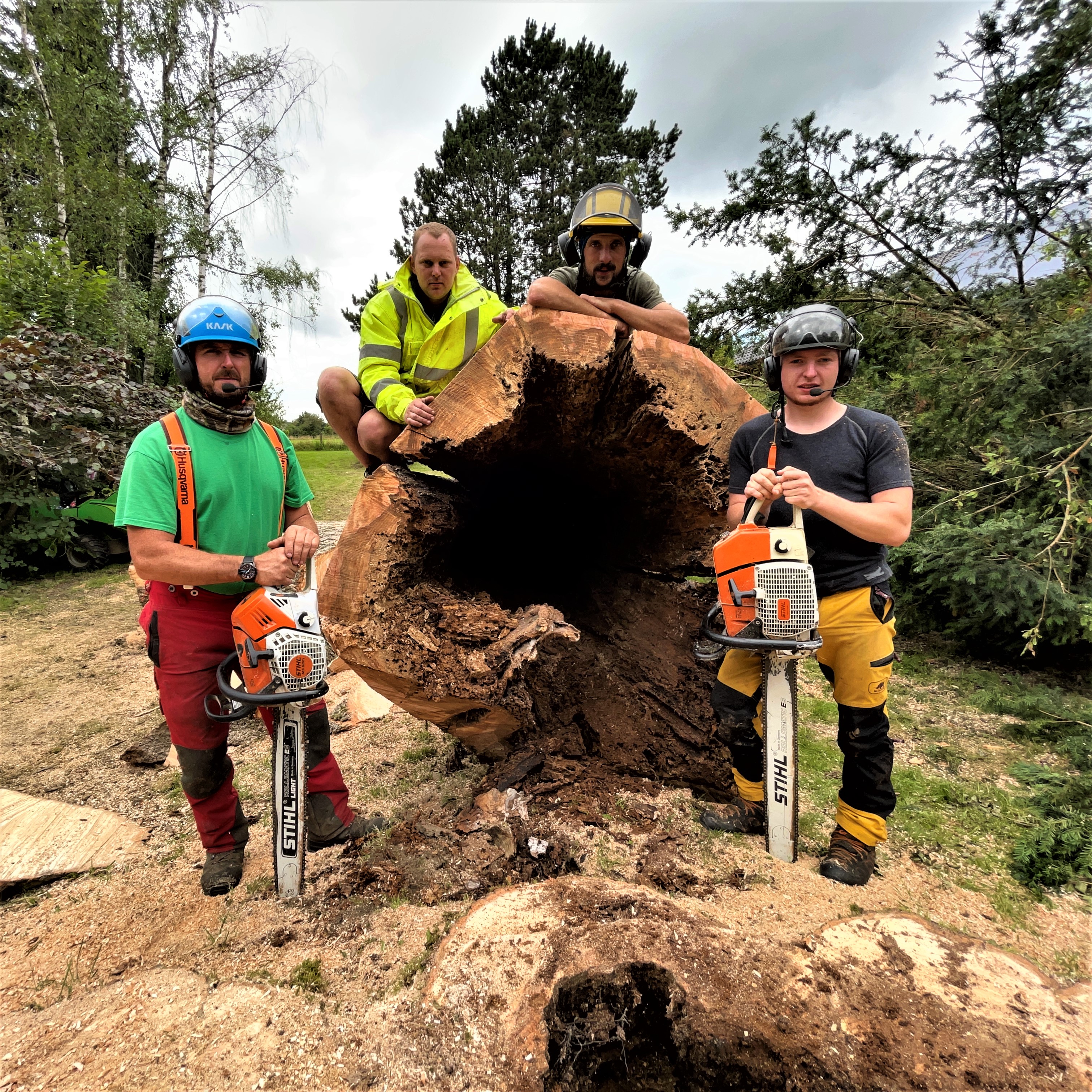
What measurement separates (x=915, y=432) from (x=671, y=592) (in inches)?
112

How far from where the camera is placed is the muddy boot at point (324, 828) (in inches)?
93.0

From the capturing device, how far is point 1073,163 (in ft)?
13.6

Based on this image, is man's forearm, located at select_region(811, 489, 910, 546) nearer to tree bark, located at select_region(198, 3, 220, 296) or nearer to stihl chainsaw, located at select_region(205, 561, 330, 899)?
stihl chainsaw, located at select_region(205, 561, 330, 899)

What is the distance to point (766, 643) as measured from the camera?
1828mm

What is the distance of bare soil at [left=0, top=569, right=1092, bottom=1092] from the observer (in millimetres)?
1385

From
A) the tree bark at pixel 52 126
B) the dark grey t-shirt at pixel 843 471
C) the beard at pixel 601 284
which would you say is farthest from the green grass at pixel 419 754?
the tree bark at pixel 52 126

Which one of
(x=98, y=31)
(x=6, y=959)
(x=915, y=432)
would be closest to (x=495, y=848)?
(x=6, y=959)

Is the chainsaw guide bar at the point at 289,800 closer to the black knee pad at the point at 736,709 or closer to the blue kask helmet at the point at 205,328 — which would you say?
the blue kask helmet at the point at 205,328

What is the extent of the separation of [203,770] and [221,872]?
15.7 inches

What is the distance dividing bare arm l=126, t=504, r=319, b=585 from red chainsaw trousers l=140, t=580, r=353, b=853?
0.41 feet

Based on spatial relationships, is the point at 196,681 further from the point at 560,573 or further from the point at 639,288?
the point at 639,288

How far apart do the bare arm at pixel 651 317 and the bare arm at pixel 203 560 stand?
4.63 ft

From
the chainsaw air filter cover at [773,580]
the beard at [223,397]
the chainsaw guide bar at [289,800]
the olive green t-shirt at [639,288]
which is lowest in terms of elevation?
the chainsaw guide bar at [289,800]

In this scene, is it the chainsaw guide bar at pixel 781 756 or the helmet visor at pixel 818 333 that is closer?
the helmet visor at pixel 818 333
